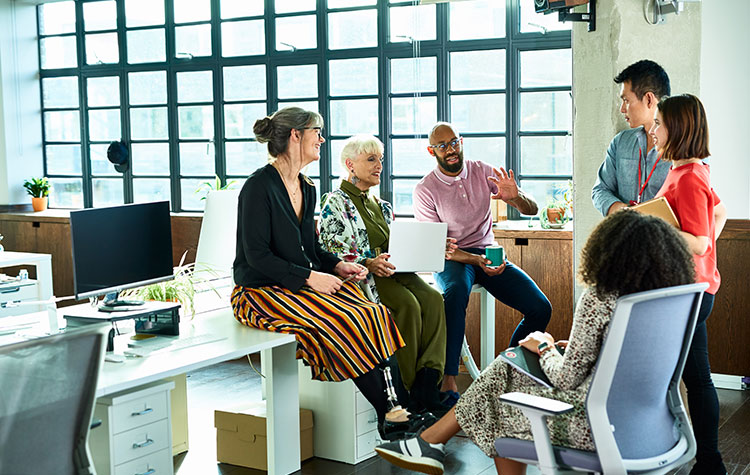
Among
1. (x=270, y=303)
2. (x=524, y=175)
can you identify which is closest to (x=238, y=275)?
(x=270, y=303)

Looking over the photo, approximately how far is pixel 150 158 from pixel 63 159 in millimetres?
1293

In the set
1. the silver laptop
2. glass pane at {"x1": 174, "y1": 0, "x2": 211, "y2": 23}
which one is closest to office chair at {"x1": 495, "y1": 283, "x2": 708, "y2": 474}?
the silver laptop

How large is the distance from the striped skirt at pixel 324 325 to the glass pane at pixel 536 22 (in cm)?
366

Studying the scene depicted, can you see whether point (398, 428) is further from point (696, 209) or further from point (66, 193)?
point (66, 193)

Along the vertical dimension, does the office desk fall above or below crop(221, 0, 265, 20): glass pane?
below

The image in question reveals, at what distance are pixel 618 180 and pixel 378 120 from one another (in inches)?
145

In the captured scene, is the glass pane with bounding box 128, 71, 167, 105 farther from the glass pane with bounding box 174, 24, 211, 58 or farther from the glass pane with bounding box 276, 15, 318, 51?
the glass pane with bounding box 276, 15, 318, 51

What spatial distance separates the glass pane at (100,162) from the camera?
897 cm

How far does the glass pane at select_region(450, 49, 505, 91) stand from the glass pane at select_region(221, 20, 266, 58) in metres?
2.00

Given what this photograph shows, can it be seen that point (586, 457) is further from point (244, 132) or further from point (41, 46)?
point (41, 46)

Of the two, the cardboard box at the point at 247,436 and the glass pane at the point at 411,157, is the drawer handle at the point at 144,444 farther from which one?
the glass pane at the point at 411,157

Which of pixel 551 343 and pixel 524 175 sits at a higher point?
pixel 524 175

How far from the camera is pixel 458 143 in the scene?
186 inches

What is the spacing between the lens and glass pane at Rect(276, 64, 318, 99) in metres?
7.70
